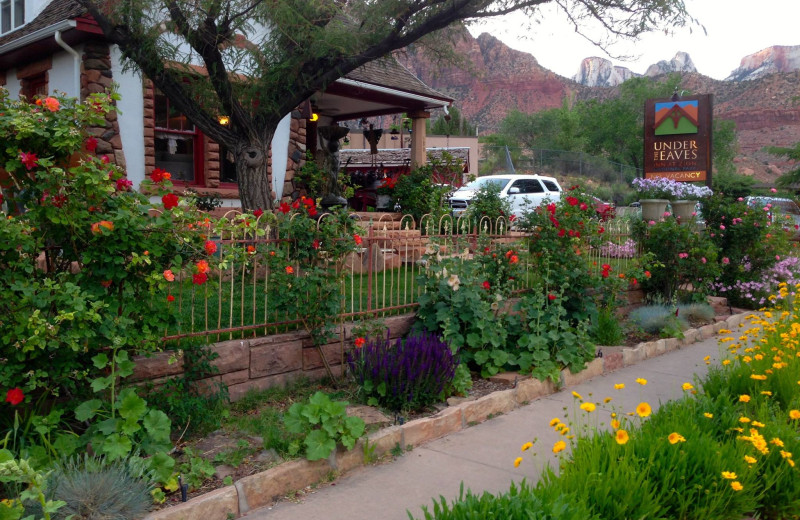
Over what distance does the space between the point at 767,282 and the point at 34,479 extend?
10681mm

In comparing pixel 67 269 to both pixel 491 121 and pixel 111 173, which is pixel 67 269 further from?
pixel 491 121

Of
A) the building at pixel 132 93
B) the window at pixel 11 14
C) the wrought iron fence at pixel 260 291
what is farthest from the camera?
the window at pixel 11 14

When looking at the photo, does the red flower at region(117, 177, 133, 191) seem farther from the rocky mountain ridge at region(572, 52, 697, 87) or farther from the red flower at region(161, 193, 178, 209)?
the rocky mountain ridge at region(572, 52, 697, 87)

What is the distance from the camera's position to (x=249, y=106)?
335 inches

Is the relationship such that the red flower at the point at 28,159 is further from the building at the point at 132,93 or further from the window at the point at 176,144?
the window at the point at 176,144

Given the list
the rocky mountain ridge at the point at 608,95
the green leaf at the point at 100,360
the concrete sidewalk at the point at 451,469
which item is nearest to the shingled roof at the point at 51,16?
the green leaf at the point at 100,360

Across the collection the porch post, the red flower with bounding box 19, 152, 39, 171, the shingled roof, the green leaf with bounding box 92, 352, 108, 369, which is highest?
the shingled roof

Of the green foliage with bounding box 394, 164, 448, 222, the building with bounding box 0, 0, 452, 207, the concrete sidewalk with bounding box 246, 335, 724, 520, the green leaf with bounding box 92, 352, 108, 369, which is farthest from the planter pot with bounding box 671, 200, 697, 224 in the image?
the green leaf with bounding box 92, 352, 108, 369

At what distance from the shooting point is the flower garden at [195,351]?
371cm

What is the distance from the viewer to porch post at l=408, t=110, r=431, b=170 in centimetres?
1608

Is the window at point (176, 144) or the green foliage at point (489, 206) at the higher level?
the window at point (176, 144)

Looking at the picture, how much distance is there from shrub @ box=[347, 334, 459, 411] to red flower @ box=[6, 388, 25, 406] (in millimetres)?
2562

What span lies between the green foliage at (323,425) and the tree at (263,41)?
4.49 m

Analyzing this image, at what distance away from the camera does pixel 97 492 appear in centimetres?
356
